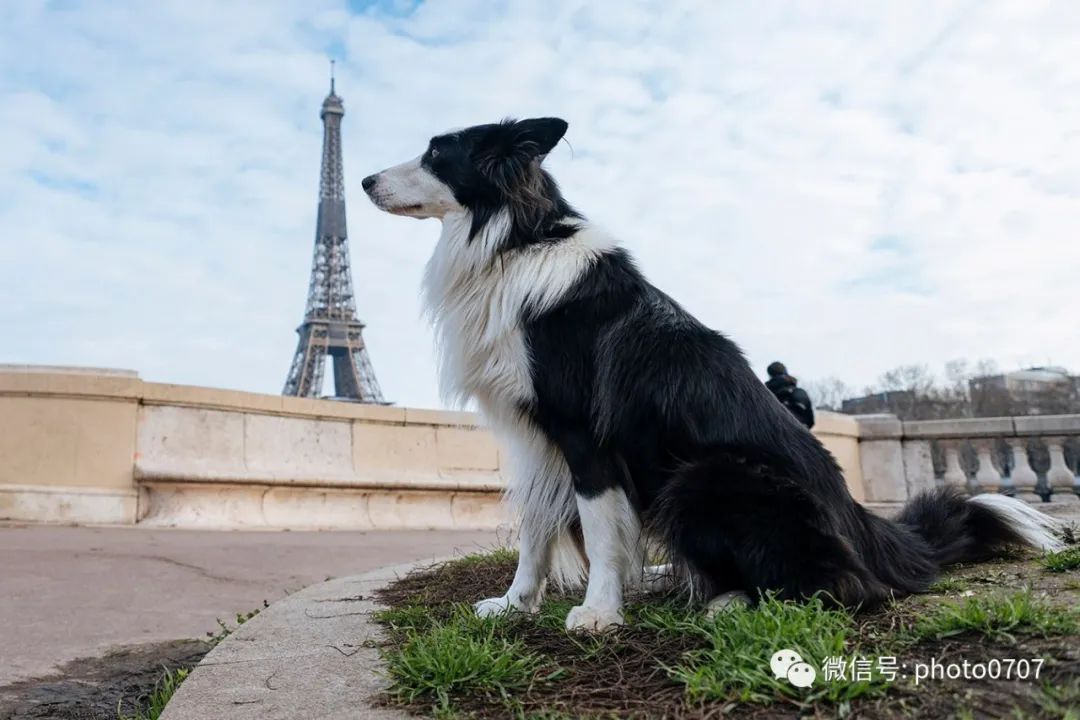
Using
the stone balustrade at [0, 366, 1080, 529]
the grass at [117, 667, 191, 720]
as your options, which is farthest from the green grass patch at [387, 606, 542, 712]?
the stone balustrade at [0, 366, 1080, 529]

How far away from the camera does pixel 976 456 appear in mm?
12477

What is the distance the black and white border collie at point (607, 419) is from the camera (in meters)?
2.55

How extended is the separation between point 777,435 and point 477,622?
48.4 inches

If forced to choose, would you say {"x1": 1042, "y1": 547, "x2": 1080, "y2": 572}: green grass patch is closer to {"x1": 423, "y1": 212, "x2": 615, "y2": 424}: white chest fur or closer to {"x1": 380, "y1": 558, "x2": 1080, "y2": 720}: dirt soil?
{"x1": 380, "y1": 558, "x2": 1080, "y2": 720}: dirt soil

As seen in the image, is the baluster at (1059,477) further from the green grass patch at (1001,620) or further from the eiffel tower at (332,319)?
the eiffel tower at (332,319)

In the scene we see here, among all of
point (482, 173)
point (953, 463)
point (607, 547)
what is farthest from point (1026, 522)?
point (953, 463)

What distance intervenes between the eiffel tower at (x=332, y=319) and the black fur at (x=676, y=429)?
45205 millimetres

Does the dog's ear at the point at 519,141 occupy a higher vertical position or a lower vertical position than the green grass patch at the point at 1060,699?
higher

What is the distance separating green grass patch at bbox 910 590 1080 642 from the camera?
6.72 ft

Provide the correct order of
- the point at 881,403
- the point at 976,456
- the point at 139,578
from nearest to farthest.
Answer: the point at 139,578, the point at 976,456, the point at 881,403

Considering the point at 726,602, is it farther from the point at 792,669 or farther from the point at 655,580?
the point at 655,580

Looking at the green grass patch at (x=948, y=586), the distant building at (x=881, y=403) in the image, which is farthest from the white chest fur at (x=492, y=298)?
the distant building at (x=881, y=403)

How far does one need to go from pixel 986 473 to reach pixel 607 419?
1061 cm

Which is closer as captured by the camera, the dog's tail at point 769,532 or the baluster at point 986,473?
the dog's tail at point 769,532
